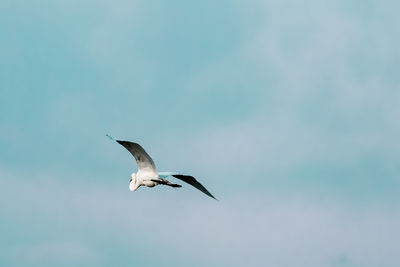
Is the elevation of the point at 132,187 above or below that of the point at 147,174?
below

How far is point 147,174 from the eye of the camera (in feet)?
245

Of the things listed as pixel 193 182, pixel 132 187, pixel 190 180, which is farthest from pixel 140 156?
pixel 193 182

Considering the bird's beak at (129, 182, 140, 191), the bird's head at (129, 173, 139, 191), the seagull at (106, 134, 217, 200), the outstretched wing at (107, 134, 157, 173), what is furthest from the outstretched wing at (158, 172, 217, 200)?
the bird's beak at (129, 182, 140, 191)

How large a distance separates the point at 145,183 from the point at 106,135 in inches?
250

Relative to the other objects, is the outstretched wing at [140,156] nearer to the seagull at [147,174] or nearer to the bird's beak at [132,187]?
the seagull at [147,174]

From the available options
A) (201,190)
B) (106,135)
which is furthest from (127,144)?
(201,190)

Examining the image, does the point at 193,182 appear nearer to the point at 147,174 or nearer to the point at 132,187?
the point at 147,174

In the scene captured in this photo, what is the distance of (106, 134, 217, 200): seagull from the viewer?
72050mm

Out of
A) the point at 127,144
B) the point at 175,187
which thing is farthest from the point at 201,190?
the point at 127,144

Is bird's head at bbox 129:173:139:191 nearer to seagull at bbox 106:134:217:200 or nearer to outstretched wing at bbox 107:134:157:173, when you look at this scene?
seagull at bbox 106:134:217:200

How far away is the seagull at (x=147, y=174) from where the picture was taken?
72050mm

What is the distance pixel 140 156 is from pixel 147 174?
1.94m

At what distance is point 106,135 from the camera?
234 feet

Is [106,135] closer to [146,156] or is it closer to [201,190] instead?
[146,156]
